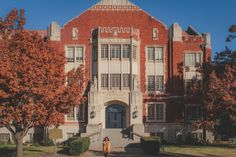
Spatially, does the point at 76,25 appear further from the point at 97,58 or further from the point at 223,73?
the point at 223,73

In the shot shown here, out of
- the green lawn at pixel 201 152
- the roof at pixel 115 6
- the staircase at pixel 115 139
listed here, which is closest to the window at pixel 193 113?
the staircase at pixel 115 139

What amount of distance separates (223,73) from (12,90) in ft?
72.3

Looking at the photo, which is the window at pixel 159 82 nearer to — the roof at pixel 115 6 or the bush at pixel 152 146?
the roof at pixel 115 6

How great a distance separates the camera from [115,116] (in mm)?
53062

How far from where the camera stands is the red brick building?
170 ft

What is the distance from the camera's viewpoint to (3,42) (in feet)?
112

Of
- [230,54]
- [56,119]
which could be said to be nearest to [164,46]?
[230,54]

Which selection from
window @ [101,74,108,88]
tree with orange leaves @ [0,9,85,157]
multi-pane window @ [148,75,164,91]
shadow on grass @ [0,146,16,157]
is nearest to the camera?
tree with orange leaves @ [0,9,85,157]

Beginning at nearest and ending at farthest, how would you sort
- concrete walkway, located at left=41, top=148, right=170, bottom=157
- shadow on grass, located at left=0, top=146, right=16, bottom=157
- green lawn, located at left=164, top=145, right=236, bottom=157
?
shadow on grass, located at left=0, top=146, right=16, bottom=157, green lawn, located at left=164, top=145, right=236, bottom=157, concrete walkway, located at left=41, top=148, right=170, bottom=157

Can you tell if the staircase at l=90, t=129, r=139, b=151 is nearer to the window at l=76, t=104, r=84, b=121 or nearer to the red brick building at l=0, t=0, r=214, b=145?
the red brick building at l=0, t=0, r=214, b=145

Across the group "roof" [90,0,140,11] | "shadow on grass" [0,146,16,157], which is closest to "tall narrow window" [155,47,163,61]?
"roof" [90,0,140,11]

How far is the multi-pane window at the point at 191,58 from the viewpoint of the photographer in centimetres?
5394

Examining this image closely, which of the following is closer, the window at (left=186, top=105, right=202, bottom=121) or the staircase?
the staircase

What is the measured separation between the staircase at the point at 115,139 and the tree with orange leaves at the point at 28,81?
11.5 metres
